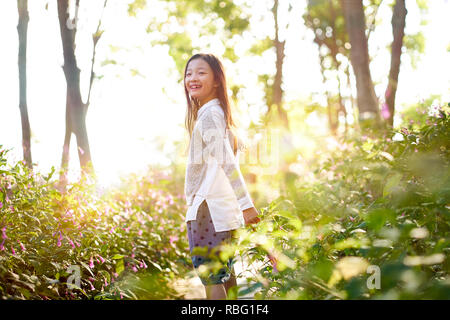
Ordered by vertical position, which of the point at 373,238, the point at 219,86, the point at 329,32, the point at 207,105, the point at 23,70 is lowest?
the point at 373,238

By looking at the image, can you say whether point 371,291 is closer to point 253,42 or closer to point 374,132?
point 374,132

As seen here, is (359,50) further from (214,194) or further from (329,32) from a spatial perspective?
(329,32)

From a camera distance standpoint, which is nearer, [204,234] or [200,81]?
[204,234]

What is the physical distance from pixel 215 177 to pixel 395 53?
5.96 m

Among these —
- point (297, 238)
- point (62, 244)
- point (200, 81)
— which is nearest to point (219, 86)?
point (200, 81)

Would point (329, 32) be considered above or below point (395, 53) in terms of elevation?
above

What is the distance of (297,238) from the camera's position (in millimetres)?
2035

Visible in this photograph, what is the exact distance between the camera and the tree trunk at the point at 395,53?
7234 millimetres

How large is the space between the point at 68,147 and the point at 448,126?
21.8 ft

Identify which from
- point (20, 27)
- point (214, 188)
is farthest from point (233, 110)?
point (20, 27)

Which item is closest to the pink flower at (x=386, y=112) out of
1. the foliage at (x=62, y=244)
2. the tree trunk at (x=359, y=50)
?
the tree trunk at (x=359, y=50)

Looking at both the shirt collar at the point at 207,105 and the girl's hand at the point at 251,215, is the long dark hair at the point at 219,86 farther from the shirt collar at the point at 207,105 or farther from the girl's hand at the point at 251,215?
the girl's hand at the point at 251,215

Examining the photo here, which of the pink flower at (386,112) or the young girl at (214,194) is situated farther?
the pink flower at (386,112)

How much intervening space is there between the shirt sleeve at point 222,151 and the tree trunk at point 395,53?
4.80 m
